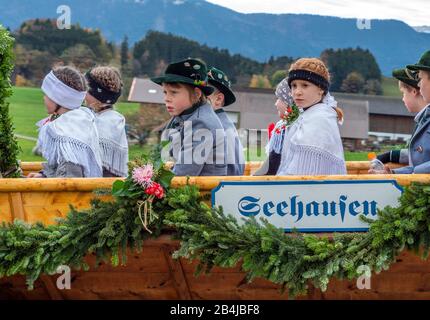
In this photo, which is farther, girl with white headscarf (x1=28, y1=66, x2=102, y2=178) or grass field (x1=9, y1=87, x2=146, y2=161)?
grass field (x1=9, y1=87, x2=146, y2=161)

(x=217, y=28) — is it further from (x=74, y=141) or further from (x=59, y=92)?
(x=74, y=141)

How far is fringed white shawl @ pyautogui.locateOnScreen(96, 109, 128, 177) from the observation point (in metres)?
5.98

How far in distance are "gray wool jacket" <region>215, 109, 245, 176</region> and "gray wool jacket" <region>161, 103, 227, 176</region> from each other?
0.11 meters

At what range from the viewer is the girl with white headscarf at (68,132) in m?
5.34

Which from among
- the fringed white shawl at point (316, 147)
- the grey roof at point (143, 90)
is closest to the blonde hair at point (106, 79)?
the fringed white shawl at point (316, 147)

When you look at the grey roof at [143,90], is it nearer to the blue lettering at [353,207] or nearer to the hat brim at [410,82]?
the hat brim at [410,82]

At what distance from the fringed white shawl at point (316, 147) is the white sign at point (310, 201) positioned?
366 mm

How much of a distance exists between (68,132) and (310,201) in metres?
1.64

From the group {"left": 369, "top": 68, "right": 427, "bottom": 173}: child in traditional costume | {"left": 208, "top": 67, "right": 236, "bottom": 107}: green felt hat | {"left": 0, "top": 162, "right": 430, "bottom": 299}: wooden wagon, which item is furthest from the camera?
{"left": 208, "top": 67, "right": 236, "bottom": 107}: green felt hat

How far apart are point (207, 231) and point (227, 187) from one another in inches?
10.8

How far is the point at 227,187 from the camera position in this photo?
4.74 m

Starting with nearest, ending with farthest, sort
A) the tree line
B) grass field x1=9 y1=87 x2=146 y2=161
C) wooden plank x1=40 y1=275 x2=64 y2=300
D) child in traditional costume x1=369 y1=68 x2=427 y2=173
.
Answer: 1. wooden plank x1=40 y1=275 x2=64 y2=300
2. child in traditional costume x1=369 y1=68 x2=427 y2=173
3. grass field x1=9 y1=87 x2=146 y2=161
4. the tree line

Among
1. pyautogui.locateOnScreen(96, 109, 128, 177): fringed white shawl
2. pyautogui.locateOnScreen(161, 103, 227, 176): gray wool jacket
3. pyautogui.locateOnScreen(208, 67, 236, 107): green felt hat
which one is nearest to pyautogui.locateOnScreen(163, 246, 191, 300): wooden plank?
pyautogui.locateOnScreen(161, 103, 227, 176): gray wool jacket

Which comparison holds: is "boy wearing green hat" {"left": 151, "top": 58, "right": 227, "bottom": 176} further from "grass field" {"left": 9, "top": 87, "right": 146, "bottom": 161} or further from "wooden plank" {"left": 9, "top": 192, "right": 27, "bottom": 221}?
"grass field" {"left": 9, "top": 87, "right": 146, "bottom": 161}
